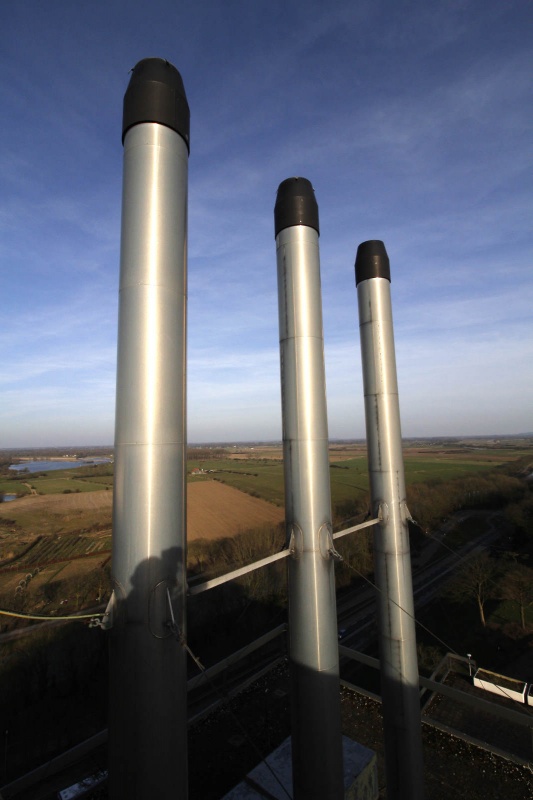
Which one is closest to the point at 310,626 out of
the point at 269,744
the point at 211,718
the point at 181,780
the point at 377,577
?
the point at 181,780

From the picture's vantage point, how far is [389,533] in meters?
8.84

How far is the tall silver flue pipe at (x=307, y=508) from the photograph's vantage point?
616 cm

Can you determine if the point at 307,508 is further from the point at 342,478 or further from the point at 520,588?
the point at 342,478

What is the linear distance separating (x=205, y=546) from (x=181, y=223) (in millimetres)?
33912

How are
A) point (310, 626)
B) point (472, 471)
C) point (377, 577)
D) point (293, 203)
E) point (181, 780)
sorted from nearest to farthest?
point (181, 780) → point (310, 626) → point (293, 203) → point (377, 577) → point (472, 471)

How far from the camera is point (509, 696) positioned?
17094 millimetres

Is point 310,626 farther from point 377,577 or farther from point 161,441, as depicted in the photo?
point 161,441

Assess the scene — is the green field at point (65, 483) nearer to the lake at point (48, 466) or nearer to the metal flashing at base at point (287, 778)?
the lake at point (48, 466)

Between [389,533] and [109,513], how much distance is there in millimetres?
40487

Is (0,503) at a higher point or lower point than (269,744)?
higher

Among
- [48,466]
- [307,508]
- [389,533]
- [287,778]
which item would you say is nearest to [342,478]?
[287,778]

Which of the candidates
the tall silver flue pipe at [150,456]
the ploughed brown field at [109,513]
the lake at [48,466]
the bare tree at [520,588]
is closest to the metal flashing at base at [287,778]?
the tall silver flue pipe at [150,456]

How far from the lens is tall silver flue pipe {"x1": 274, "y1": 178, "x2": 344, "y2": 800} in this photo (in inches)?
242

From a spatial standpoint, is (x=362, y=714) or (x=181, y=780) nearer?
(x=181, y=780)
